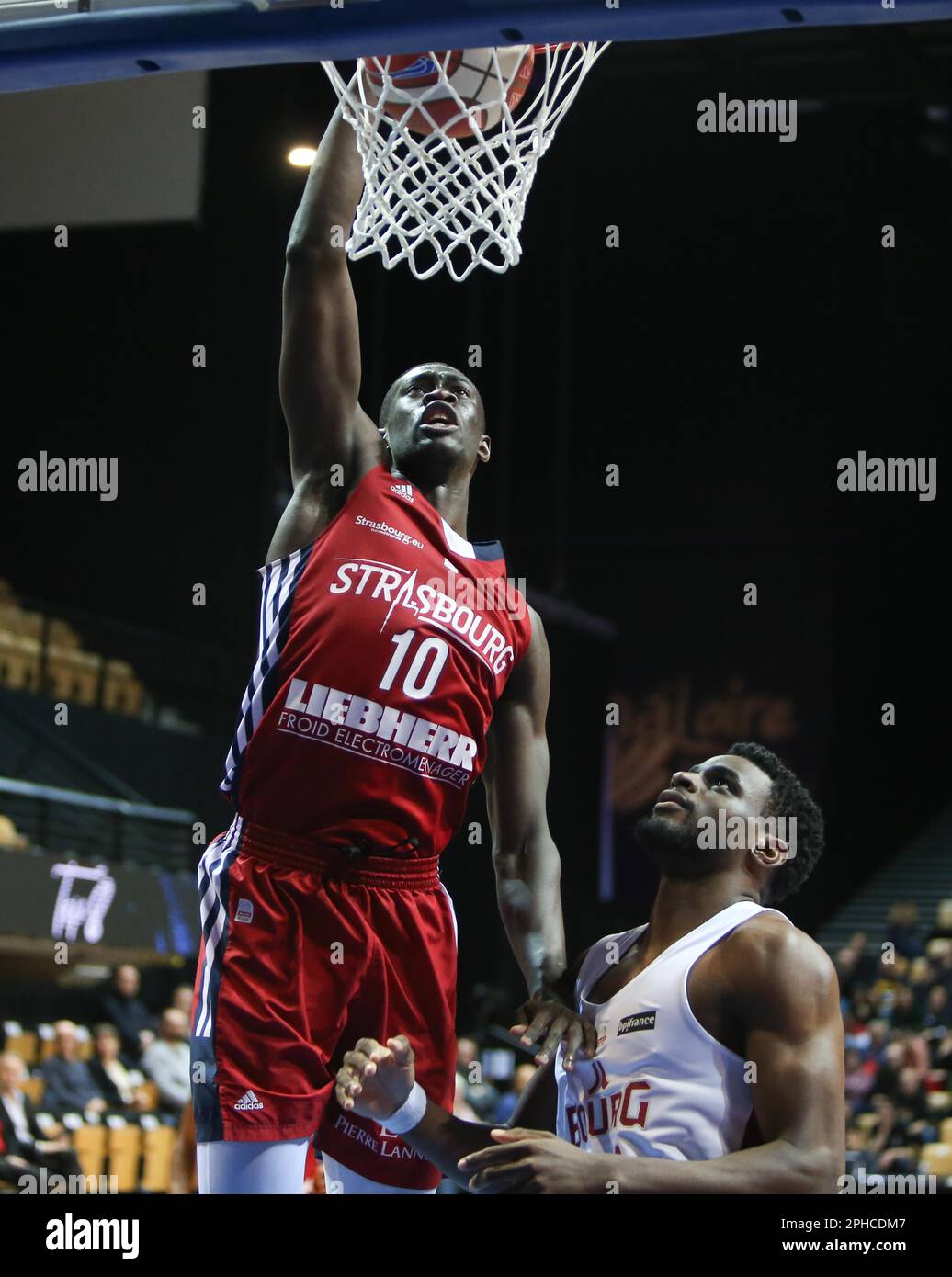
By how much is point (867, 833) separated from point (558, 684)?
3991 millimetres

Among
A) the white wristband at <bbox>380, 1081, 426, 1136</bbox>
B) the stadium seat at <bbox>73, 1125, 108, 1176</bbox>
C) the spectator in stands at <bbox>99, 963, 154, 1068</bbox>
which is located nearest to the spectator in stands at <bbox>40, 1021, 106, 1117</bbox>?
the stadium seat at <bbox>73, 1125, 108, 1176</bbox>

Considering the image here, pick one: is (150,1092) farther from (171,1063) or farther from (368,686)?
(368,686)

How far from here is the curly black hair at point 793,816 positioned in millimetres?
3338

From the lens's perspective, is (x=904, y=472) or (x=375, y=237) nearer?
(x=375, y=237)

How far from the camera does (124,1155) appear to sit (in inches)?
342

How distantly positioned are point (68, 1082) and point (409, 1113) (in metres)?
6.66

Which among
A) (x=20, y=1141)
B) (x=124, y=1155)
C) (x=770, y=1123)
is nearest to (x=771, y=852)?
(x=770, y=1123)

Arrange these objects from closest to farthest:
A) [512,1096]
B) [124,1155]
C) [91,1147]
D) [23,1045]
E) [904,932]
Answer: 1. [91,1147]
2. [124,1155]
3. [23,1045]
4. [512,1096]
5. [904,932]

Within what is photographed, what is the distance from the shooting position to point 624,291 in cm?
1407

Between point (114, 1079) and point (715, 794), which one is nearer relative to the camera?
point (715, 794)

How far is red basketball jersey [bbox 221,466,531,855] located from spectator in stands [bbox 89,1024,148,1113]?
21.7 feet

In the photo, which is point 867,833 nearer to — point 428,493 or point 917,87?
point 917,87

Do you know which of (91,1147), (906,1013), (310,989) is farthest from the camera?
(906,1013)
